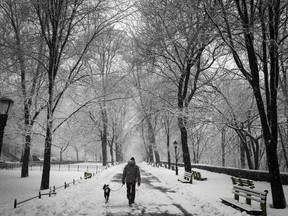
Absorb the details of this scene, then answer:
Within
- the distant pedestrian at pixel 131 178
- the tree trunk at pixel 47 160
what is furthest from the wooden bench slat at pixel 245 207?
the tree trunk at pixel 47 160

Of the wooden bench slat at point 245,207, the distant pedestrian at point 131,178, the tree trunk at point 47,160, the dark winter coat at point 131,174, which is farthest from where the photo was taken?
the tree trunk at point 47,160

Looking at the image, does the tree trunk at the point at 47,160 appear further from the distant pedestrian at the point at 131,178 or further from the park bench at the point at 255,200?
the park bench at the point at 255,200

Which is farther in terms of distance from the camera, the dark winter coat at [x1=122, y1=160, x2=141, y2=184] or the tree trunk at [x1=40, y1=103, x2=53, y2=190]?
the tree trunk at [x1=40, y1=103, x2=53, y2=190]

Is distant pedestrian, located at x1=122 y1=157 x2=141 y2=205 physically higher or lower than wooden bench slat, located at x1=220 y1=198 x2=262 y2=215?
higher

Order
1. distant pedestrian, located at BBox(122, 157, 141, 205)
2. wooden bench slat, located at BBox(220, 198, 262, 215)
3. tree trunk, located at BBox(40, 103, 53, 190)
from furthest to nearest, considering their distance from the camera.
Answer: tree trunk, located at BBox(40, 103, 53, 190) → distant pedestrian, located at BBox(122, 157, 141, 205) → wooden bench slat, located at BBox(220, 198, 262, 215)

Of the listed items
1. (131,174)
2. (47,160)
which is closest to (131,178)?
(131,174)

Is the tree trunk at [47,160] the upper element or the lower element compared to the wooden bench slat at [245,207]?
upper

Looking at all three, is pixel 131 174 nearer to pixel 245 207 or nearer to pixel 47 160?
pixel 245 207

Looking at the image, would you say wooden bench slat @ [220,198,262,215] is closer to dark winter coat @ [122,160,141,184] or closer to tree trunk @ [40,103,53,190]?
dark winter coat @ [122,160,141,184]

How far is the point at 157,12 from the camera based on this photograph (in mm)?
12891

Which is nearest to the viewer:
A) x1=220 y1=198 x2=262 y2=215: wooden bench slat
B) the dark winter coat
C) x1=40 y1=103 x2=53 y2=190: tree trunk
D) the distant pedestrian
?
x1=220 y1=198 x2=262 y2=215: wooden bench slat

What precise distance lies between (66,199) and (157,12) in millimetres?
10409

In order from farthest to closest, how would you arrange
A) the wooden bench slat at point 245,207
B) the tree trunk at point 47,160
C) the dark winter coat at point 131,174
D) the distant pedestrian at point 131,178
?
1. the tree trunk at point 47,160
2. the dark winter coat at point 131,174
3. the distant pedestrian at point 131,178
4. the wooden bench slat at point 245,207

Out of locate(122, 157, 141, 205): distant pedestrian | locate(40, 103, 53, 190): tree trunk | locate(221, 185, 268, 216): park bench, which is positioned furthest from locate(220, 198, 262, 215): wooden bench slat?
locate(40, 103, 53, 190): tree trunk
